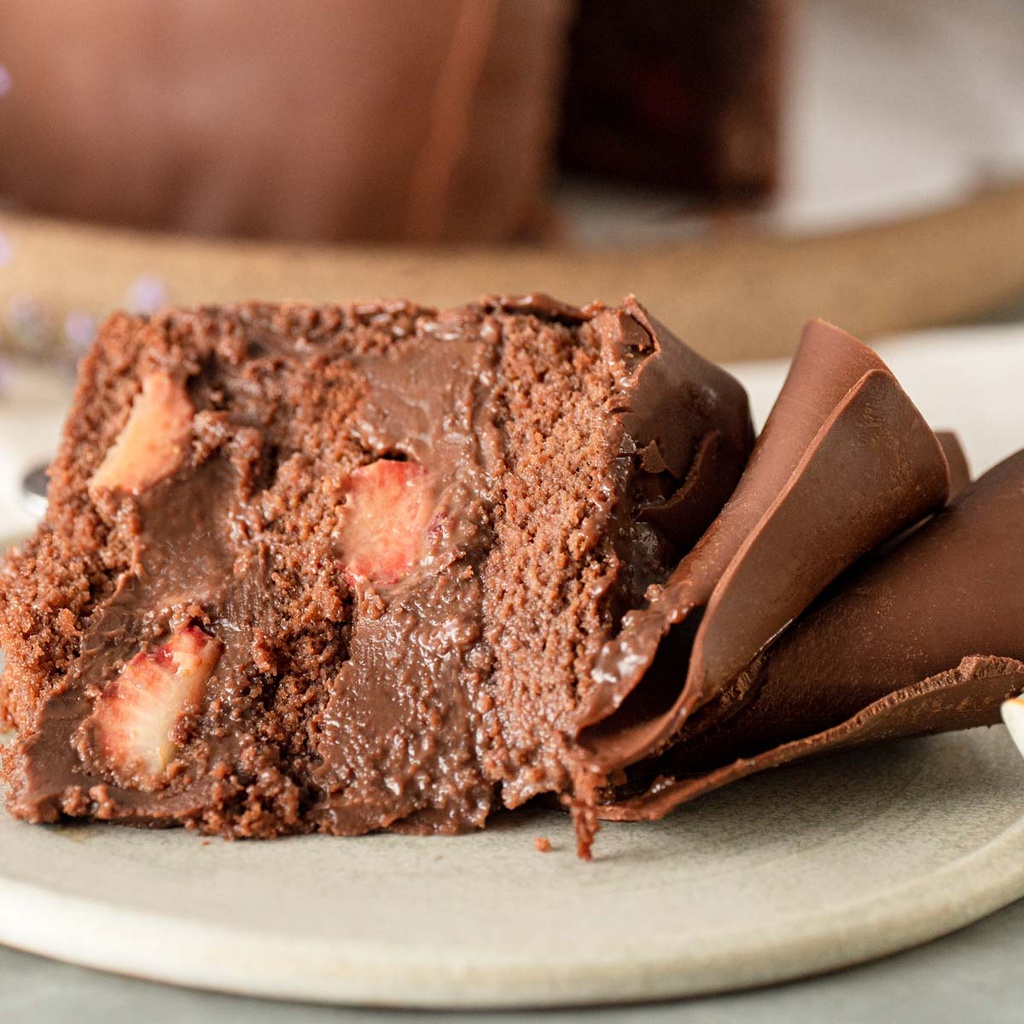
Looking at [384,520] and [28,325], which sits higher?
[384,520]

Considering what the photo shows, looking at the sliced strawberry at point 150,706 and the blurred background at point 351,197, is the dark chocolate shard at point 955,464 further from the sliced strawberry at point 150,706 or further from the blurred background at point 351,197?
the blurred background at point 351,197

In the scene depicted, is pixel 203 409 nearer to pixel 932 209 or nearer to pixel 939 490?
pixel 939 490

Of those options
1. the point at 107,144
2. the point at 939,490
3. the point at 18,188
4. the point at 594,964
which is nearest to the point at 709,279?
the point at 107,144

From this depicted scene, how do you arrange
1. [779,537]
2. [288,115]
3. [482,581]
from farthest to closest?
[288,115]
[482,581]
[779,537]

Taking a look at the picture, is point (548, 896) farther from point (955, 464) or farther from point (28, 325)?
point (28, 325)

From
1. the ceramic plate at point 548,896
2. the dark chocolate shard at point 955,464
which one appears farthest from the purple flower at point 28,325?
the dark chocolate shard at point 955,464

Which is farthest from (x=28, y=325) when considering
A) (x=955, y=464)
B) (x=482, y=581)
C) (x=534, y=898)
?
(x=534, y=898)

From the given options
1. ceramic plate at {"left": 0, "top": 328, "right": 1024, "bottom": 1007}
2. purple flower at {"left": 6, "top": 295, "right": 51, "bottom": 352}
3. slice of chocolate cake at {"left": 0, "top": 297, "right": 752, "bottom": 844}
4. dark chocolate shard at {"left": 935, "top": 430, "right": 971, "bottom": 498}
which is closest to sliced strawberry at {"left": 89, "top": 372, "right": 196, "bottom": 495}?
slice of chocolate cake at {"left": 0, "top": 297, "right": 752, "bottom": 844}
